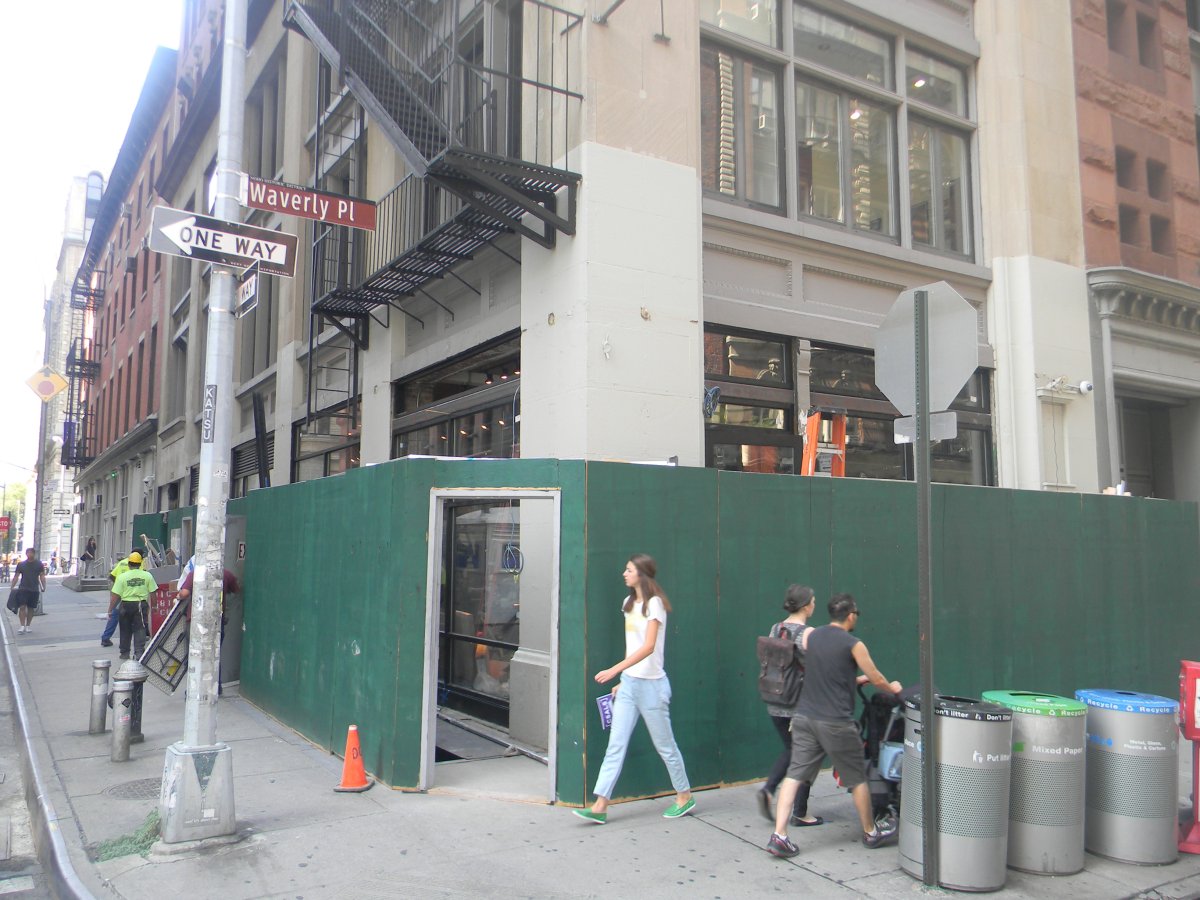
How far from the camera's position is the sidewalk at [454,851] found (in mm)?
5461

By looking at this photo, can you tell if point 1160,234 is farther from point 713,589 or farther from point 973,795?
point 973,795

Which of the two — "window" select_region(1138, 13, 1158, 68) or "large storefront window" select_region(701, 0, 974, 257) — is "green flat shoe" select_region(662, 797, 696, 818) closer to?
"large storefront window" select_region(701, 0, 974, 257)

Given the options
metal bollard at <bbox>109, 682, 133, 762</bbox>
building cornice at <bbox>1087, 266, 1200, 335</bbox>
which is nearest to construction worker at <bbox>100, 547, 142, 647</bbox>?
metal bollard at <bbox>109, 682, 133, 762</bbox>

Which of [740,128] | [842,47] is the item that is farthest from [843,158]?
[740,128]

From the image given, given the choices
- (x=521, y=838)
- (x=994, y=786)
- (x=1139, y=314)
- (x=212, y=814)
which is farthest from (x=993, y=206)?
(x=212, y=814)

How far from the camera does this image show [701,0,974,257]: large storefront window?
37.7 ft

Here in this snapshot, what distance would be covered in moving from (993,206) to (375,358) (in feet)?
31.1

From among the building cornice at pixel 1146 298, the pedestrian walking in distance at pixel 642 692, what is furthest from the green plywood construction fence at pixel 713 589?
the building cornice at pixel 1146 298

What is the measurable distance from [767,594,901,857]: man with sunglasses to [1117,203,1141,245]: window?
1197 cm

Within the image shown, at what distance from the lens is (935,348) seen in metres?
5.96

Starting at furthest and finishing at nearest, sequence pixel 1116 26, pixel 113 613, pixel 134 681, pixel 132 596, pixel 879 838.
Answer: pixel 113 613
pixel 1116 26
pixel 132 596
pixel 134 681
pixel 879 838

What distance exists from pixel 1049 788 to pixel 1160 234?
12766 millimetres

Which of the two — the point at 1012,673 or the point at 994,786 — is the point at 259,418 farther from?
the point at 994,786

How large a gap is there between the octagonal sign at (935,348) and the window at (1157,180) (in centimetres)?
1213
